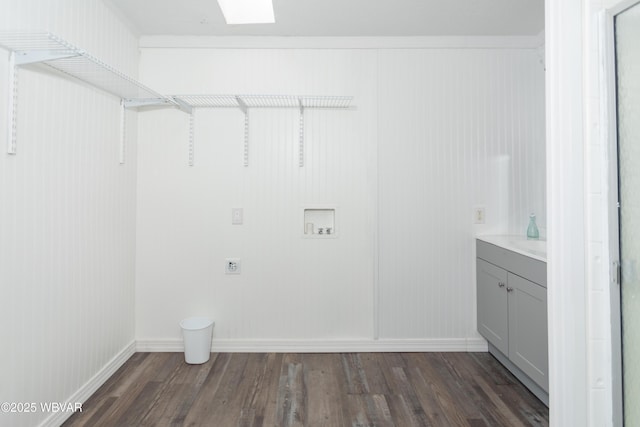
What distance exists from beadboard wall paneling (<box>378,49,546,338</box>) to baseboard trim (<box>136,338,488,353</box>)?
0.07 metres

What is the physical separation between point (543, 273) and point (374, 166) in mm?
1298

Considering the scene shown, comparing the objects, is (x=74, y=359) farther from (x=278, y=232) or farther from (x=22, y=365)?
(x=278, y=232)

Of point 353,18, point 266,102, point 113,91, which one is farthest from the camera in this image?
point 266,102

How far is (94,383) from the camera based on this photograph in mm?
2037

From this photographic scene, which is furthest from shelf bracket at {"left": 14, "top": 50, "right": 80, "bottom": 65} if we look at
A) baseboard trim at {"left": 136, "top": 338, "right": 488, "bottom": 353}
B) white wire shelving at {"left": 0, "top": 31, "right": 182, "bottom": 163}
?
baseboard trim at {"left": 136, "top": 338, "right": 488, "bottom": 353}

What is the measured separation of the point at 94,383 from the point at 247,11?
255cm

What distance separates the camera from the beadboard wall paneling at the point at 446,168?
2.60 metres

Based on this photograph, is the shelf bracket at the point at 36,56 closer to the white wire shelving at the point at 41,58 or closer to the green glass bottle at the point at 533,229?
the white wire shelving at the point at 41,58

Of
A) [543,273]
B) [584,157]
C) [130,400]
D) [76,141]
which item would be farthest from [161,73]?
[543,273]

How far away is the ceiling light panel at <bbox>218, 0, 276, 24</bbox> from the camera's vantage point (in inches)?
87.4

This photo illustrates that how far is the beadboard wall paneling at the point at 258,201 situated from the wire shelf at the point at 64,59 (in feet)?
1.68

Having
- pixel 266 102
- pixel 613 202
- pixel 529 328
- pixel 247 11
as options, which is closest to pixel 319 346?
pixel 529 328

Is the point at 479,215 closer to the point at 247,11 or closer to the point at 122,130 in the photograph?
the point at 247,11

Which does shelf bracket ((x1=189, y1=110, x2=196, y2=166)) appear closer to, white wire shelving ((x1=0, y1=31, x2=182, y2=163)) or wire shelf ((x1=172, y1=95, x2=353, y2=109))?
wire shelf ((x1=172, y1=95, x2=353, y2=109))
